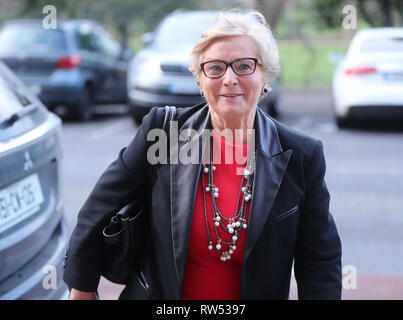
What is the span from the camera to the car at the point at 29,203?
2.51 m

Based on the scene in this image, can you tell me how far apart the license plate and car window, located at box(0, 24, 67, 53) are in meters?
9.39

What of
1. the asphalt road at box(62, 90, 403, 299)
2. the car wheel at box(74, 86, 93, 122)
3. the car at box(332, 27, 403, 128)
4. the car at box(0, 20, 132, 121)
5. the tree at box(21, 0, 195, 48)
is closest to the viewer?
the asphalt road at box(62, 90, 403, 299)

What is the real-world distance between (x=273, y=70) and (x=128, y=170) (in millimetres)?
590

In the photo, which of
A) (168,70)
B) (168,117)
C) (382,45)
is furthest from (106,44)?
(168,117)

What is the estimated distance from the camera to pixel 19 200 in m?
2.65

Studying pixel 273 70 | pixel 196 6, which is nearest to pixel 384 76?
pixel 273 70

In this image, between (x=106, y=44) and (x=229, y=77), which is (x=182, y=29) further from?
(x=229, y=77)

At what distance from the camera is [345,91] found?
35.7ft

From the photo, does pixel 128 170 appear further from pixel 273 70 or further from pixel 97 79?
pixel 97 79

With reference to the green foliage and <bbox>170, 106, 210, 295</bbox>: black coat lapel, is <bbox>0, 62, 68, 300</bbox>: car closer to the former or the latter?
<bbox>170, 106, 210, 295</bbox>: black coat lapel

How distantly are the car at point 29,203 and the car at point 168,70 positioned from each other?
695 cm

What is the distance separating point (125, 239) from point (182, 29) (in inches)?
381

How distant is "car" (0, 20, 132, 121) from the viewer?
1171cm

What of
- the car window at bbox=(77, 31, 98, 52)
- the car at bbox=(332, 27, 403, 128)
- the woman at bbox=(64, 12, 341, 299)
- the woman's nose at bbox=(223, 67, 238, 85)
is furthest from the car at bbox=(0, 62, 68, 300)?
the car window at bbox=(77, 31, 98, 52)
